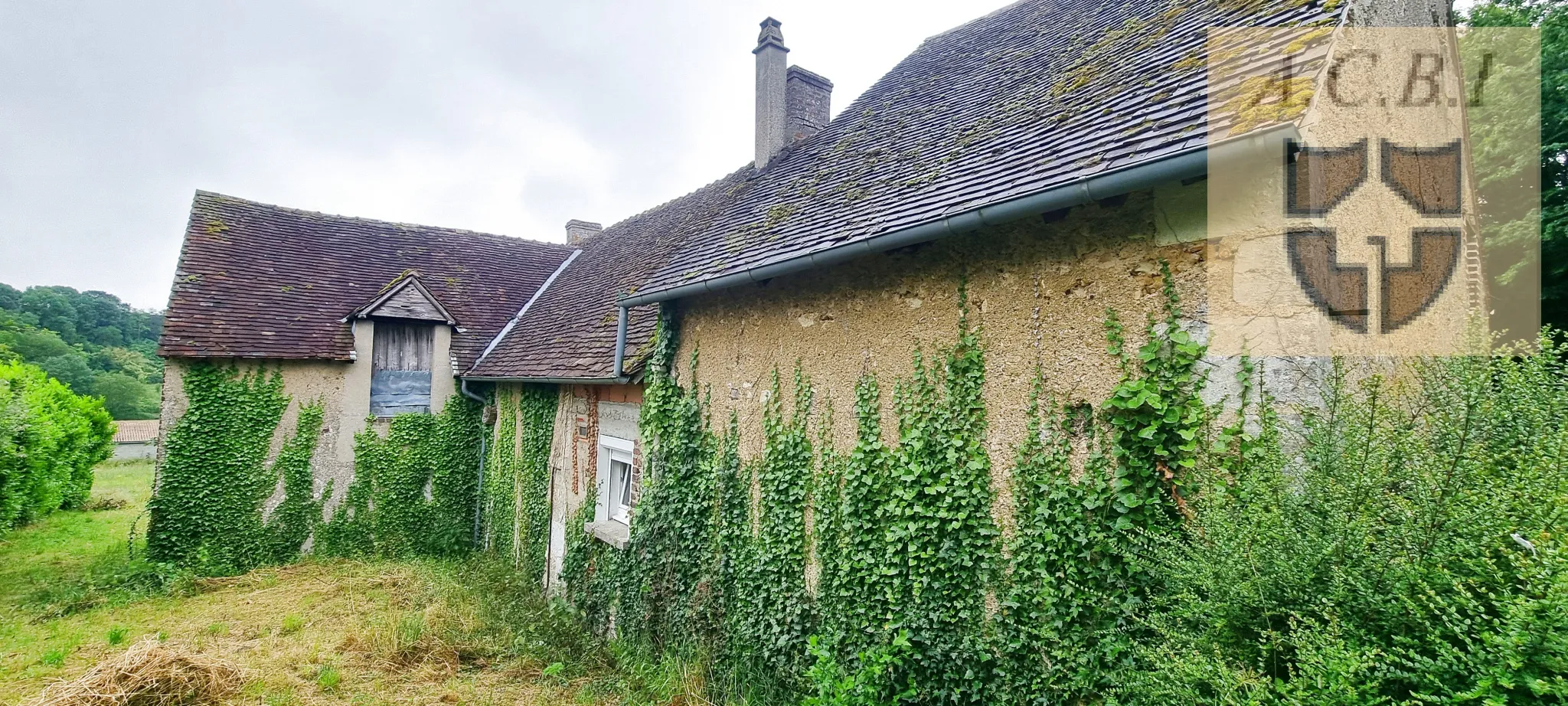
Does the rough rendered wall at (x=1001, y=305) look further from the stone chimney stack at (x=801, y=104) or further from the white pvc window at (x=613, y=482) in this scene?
the stone chimney stack at (x=801, y=104)

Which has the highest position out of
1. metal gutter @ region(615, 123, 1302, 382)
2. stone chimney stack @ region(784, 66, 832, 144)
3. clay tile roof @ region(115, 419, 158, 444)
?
stone chimney stack @ region(784, 66, 832, 144)

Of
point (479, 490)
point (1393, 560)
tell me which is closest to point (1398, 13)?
point (1393, 560)

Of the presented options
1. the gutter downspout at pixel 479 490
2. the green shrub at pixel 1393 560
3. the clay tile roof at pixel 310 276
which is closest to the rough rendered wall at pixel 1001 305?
the green shrub at pixel 1393 560

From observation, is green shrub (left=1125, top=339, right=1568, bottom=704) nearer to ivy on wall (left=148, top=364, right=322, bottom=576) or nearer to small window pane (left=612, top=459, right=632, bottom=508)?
small window pane (left=612, top=459, right=632, bottom=508)

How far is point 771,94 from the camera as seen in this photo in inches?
343

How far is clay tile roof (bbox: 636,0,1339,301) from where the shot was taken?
330cm

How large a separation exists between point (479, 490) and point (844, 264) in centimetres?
969

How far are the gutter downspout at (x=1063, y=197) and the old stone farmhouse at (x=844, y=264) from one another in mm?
13

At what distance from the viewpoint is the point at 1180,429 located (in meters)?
2.79

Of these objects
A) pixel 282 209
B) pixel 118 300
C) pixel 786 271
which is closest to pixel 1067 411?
pixel 786 271

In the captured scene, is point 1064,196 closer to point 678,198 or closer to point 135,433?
point 678,198

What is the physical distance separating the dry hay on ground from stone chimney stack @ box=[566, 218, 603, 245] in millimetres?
11488

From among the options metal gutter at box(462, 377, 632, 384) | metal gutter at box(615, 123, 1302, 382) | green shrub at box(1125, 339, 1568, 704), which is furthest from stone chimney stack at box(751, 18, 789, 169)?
green shrub at box(1125, 339, 1568, 704)

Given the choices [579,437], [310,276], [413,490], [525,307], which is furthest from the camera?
[525,307]
